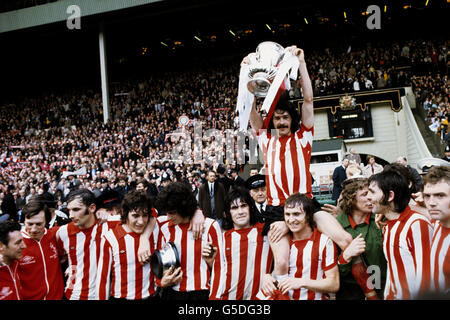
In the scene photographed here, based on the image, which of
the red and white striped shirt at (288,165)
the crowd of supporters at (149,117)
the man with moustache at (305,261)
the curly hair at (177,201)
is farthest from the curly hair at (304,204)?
the crowd of supporters at (149,117)

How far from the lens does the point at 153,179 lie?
13945mm

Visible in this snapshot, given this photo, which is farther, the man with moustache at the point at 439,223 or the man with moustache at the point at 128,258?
the man with moustache at the point at 128,258

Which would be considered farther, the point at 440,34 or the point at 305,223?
the point at 440,34

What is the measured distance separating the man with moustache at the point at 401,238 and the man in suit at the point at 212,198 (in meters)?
5.00

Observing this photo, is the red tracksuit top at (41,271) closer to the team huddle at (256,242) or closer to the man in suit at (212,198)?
the team huddle at (256,242)

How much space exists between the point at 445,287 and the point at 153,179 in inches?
473

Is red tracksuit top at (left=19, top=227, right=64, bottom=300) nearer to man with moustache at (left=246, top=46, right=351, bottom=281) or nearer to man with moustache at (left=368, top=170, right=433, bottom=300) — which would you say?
man with moustache at (left=246, top=46, right=351, bottom=281)

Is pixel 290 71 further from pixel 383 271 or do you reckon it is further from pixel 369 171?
pixel 369 171

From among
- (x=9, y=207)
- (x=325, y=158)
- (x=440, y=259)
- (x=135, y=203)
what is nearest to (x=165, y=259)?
(x=135, y=203)

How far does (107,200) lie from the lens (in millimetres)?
4715

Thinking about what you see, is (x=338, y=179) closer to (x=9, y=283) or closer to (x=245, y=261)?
(x=245, y=261)

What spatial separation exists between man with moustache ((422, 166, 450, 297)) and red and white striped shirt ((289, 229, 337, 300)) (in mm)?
733

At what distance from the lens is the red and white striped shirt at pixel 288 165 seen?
11.9 ft

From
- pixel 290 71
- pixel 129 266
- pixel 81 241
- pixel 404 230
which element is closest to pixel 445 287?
pixel 404 230
